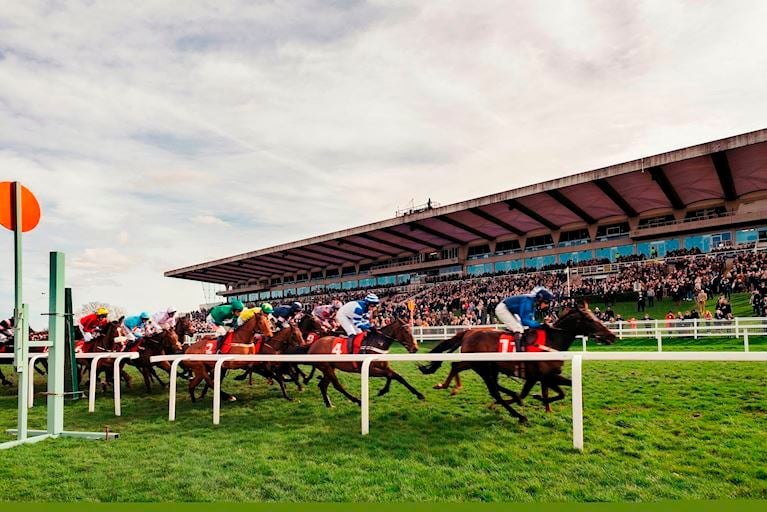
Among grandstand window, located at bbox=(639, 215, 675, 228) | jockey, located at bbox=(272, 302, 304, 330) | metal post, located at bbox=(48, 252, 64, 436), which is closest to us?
metal post, located at bbox=(48, 252, 64, 436)

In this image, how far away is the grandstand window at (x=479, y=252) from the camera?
3569 cm

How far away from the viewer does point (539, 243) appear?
33.1 m

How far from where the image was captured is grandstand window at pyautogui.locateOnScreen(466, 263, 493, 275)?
35062 millimetres

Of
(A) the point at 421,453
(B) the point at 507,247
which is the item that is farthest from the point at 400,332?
(B) the point at 507,247

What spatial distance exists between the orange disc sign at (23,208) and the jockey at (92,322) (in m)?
5.45

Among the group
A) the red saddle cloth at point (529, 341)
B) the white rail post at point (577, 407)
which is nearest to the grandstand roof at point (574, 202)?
the red saddle cloth at point (529, 341)

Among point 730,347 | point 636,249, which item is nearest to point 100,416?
point 730,347

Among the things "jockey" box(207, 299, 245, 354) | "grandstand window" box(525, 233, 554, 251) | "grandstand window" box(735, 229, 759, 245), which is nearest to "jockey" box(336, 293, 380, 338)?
"jockey" box(207, 299, 245, 354)

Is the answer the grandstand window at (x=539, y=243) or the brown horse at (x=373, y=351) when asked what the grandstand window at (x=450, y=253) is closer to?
the grandstand window at (x=539, y=243)

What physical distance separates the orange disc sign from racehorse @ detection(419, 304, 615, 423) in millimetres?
4442

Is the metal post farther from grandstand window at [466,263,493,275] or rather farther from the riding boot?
grandstand window at [466,263,493,275]

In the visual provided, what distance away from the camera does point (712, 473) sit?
3672mm

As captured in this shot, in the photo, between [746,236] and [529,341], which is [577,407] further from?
[746,236]

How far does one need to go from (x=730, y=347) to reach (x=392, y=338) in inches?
394
